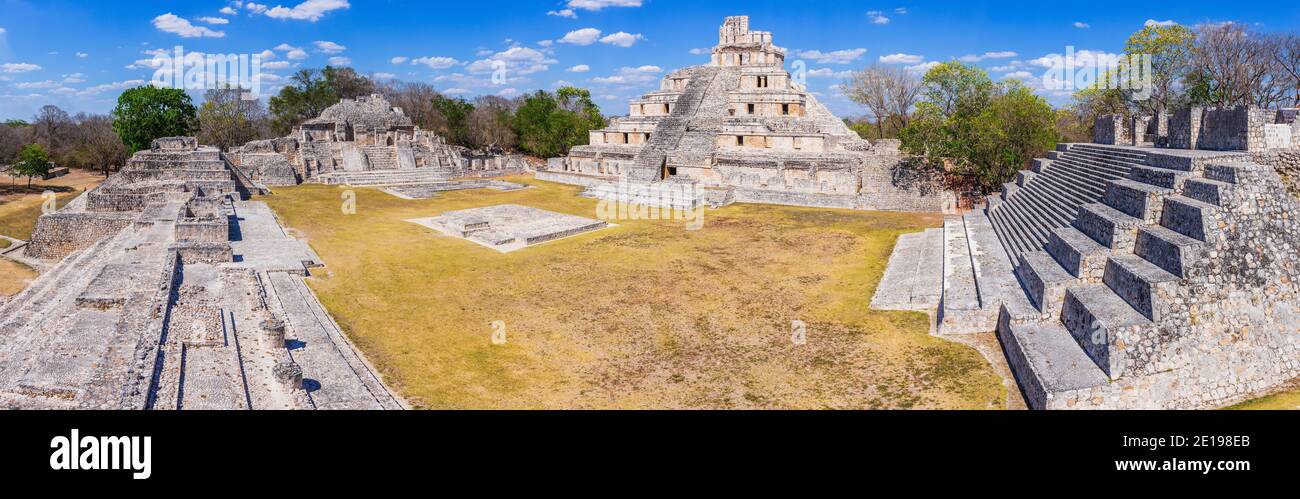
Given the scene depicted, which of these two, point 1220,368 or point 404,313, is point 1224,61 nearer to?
point 1220,368

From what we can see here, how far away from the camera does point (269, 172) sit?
33.2 m

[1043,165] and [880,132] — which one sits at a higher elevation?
[880,132]

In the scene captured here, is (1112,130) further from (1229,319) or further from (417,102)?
(417,102)

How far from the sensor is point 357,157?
121 ft

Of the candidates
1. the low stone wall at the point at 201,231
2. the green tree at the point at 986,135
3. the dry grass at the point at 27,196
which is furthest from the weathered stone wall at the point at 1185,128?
the dry grass at the point at 27,196

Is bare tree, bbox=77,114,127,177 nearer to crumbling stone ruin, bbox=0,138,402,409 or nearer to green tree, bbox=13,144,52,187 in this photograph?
green tree, bbox=13,144,52,187

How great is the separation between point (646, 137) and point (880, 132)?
19877mm

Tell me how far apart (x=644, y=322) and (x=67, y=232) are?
760 inches

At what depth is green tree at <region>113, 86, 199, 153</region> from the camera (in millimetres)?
39938

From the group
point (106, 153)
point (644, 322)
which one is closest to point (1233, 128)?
point (644, 322)

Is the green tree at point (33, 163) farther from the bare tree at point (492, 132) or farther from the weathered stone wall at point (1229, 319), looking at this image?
the weathered stone wall at point (1229, 319)

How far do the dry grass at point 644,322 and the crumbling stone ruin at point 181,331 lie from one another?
2.36 ft

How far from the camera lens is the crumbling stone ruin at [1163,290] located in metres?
8.39
